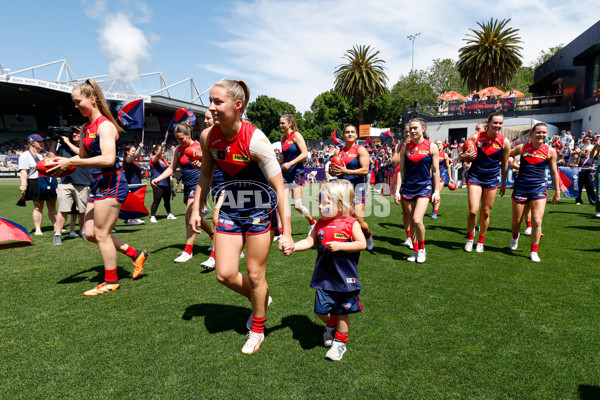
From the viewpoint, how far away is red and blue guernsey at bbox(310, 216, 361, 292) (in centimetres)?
278

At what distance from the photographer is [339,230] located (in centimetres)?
281

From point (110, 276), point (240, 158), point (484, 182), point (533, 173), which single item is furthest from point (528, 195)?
point (110, 276)

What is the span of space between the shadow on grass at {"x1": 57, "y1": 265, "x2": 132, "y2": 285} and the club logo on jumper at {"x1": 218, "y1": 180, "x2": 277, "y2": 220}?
110 inches

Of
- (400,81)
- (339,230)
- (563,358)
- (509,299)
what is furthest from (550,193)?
(400,81)

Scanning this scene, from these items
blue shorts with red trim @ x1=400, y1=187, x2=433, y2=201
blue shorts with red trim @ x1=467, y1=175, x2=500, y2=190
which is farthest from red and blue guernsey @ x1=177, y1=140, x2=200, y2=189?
blue shorts with red trim @ x1=467, y1=175, x2=500, y2=190

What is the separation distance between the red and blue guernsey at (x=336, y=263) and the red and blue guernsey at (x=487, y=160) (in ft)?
12.8

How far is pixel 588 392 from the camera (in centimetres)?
236

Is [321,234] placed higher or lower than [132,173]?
lower

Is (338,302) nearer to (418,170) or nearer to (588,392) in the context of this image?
(588,392)

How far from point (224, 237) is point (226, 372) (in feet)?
3.42

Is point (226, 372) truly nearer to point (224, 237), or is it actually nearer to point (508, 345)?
point (224, 237)

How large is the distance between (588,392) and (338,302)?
1.79m

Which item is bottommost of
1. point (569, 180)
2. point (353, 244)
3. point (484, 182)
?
point (569, 180)

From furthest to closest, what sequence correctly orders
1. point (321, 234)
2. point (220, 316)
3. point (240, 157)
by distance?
point (220, 316) → point (321, 234) → point (240, 157)
